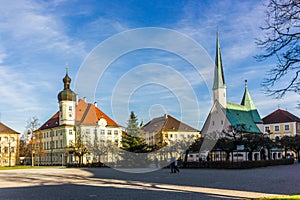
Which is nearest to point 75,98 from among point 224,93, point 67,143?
point 67,143

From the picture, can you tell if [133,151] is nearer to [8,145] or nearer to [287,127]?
[8,145]

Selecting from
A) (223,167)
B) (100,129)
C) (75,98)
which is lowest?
(223,167)

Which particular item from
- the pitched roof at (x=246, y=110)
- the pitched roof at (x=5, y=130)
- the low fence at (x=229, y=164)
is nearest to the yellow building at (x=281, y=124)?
the pitched roof at (x=246, y=110)

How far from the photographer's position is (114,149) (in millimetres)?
51125

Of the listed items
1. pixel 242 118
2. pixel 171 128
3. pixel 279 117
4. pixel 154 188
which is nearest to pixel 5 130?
pixel 171 128

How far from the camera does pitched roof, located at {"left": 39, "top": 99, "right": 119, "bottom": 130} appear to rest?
68.0 m

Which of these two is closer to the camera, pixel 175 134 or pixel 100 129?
pixel 100 129

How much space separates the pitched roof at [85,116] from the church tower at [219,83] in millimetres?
20986

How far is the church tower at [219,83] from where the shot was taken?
227ft

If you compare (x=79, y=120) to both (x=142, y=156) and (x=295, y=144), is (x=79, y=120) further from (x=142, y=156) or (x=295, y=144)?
(x=295, y=144)

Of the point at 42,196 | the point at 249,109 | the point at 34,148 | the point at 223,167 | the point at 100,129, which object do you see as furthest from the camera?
the point at 249,109

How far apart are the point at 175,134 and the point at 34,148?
31.2m

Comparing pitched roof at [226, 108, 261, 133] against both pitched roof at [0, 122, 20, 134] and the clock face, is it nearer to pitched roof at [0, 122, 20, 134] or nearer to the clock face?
the clock face

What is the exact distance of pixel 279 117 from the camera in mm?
87625
